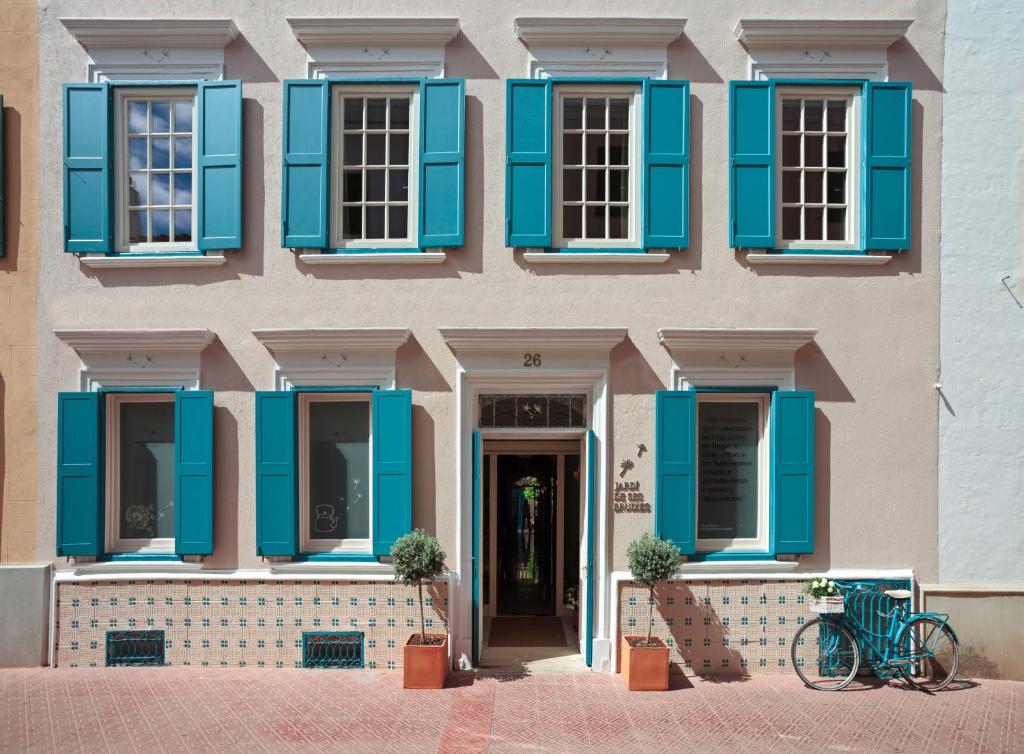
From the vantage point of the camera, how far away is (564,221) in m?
8.58

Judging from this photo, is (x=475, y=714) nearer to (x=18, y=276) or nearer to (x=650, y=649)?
(x=650, y=649)

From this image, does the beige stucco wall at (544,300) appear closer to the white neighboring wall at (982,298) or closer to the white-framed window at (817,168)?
the white neighboring wall at (982,298)

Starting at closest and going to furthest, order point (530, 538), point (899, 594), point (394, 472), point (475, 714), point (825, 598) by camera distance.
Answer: point (475, 714)
point (825, 598)
point (899, 594)
point (394, 472)
point (530, 538)

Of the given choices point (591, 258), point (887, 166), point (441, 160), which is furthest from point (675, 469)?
point (441, 160)

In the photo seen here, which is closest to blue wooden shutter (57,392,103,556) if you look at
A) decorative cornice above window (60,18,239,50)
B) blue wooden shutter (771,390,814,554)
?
decorative cornice above window (60,18,239,50)

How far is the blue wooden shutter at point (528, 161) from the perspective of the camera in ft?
27.2

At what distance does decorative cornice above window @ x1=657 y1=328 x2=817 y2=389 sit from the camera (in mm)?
8188

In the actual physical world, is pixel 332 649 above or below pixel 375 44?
below

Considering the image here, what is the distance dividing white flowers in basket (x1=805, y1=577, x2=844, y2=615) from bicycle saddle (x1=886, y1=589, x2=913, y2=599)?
0.68 metres

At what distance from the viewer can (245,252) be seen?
332 inches

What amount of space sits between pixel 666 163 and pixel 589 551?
4464 millimetres

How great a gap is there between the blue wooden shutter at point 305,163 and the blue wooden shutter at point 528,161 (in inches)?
81.2

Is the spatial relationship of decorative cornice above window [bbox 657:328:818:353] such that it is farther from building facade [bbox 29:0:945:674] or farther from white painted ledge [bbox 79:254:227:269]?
white painted ledge [bbox 79:254:227:269]

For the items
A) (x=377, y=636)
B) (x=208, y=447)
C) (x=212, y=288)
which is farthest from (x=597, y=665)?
(x=212, y=288)
